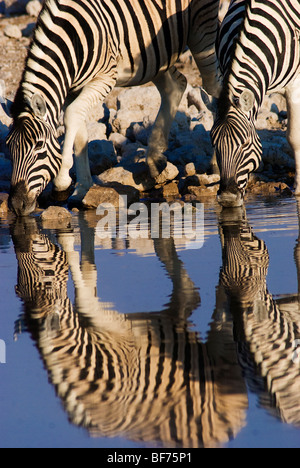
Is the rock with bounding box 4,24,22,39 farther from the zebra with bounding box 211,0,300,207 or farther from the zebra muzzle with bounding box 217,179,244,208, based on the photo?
the zebra muzzle with bounding box 217,179,244,208

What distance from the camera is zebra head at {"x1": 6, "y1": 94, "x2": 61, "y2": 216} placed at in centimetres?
776

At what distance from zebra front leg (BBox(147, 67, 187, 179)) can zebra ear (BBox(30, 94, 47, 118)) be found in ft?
6.97

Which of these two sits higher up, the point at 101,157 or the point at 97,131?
the point at 97,131

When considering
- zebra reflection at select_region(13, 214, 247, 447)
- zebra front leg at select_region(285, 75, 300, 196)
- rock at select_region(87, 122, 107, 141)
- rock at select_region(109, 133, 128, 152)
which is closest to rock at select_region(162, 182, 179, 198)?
zebra front leg at select_region(285, 75, 300, 196)

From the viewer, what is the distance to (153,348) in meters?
2.97

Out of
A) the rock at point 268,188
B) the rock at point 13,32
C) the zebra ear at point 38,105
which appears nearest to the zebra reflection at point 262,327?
the zebra ear at point 38,105

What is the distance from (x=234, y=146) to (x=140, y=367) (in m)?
5.01

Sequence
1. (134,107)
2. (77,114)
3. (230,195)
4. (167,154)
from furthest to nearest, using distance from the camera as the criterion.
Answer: (134,107) < (167,154) < (77,114) < (230,195)

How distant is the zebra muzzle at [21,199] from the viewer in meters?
7.75

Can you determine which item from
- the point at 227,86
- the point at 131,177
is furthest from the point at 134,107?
the point at 227,86

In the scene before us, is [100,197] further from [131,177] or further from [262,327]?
[262,327]

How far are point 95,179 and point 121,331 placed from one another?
22.3 feet

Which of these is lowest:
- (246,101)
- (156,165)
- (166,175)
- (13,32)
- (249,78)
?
(166,175)
